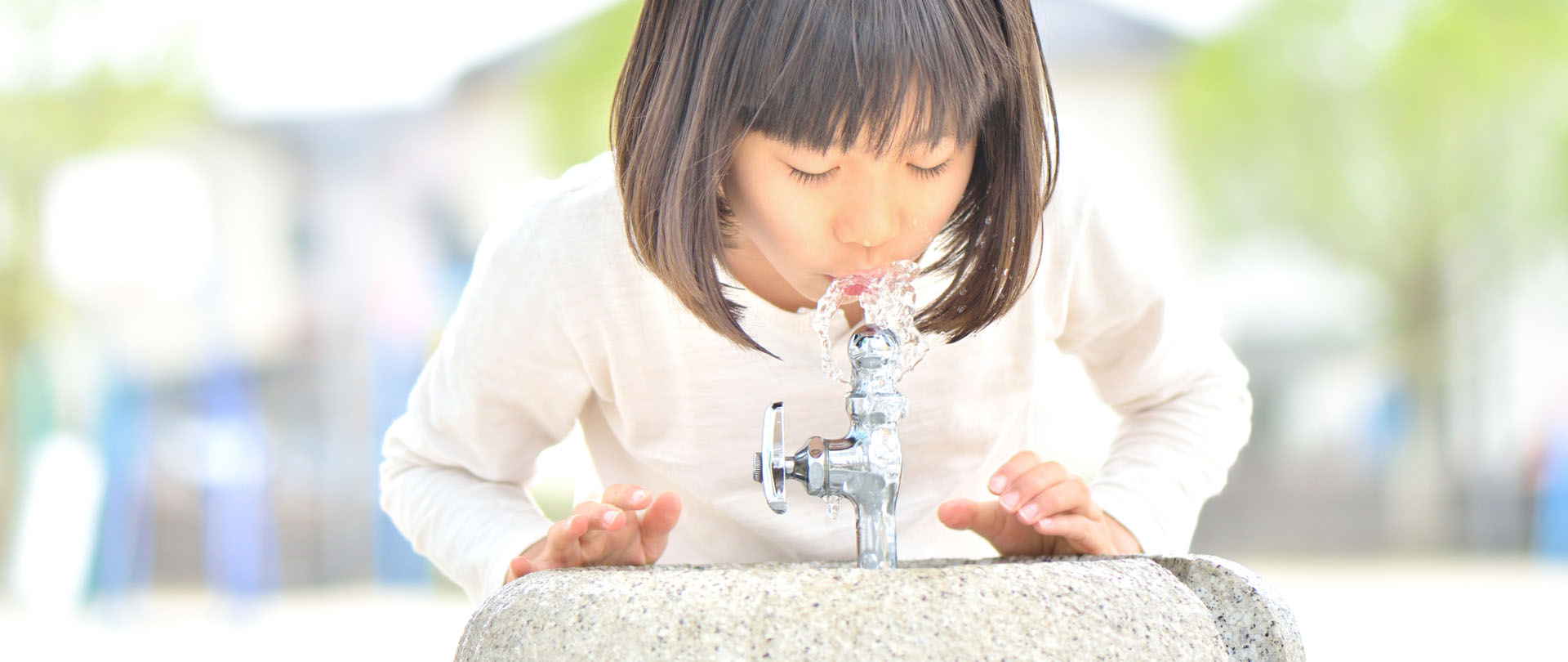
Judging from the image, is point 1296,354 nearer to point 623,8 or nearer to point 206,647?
point 623,8

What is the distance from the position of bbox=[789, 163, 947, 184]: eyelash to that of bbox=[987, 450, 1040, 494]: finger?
139mm

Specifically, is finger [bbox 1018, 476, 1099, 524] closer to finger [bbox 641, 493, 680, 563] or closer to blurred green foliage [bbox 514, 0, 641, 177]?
finger [bbox 641, 493, 680, 563]

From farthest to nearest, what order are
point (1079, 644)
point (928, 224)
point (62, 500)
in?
1. point (62, 500)
2. point (928, 224)
3. point (1079, 644)

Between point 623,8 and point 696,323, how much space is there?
2.53m

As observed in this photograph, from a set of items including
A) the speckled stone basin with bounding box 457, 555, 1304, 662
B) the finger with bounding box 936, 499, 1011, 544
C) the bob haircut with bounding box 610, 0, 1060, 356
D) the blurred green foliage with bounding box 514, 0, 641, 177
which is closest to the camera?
the speckled stone basin with bounding box 457, 555, 1304, 662

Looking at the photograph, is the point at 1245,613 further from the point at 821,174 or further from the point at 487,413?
the point at 487,413

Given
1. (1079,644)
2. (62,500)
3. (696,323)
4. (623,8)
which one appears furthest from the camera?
(62,500)

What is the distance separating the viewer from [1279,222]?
3363 mm

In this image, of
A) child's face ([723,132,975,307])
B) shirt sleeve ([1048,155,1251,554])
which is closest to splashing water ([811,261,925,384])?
child's face ([723,132,975,307])

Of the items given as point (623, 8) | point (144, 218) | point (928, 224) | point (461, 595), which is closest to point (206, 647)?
point (461, 595)

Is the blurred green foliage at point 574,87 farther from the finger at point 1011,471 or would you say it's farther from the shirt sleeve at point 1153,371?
the finger at point 1011,471

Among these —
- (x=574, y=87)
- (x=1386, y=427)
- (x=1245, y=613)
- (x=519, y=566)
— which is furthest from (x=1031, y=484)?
(x=1386, y=427)

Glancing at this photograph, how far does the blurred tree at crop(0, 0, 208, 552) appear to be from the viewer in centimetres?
331

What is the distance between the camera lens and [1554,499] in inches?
134
